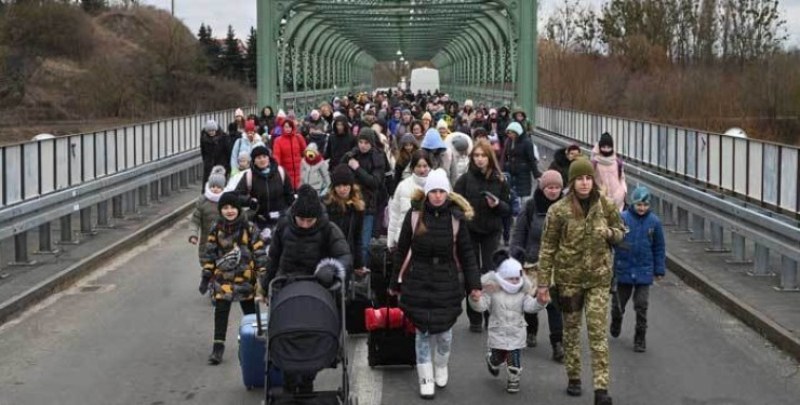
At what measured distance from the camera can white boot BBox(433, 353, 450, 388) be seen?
852 cm

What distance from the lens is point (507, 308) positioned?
858cm

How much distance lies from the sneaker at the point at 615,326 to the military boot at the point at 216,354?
10.6 feet

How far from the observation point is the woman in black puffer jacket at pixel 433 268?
8211 mm

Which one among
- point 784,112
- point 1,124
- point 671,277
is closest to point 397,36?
point 1,124

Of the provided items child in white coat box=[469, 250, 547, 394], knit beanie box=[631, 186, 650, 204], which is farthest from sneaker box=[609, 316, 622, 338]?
child in white coat box=[469, 250, 547, 394]

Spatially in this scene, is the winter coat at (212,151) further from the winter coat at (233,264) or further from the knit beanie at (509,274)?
the knit beanie at (509,274)

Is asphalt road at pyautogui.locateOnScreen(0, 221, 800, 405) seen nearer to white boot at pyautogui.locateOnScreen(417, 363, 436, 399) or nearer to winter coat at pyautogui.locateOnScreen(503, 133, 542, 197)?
white boot at pyautogui.locateOnScreen(417, 363, 436, 399)

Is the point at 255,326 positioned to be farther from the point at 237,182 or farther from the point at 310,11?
the point at 310,11

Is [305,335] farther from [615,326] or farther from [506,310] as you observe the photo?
[615,326]

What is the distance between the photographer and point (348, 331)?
408 inches

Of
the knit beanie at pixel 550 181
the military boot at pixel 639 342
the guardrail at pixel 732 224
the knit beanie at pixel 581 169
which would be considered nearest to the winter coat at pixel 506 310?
the knit beanie at pixel 550 181

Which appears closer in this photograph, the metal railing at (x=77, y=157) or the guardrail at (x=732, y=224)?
the guardrail at (x=732, y=224)

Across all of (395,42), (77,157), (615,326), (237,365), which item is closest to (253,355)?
(237,365)

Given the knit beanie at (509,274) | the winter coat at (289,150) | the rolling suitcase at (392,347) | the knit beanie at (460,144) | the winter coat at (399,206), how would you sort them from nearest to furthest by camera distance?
the knit beanie at (509,274) < the rolling suitcase at (392,347) < the winter coat at (399,206) < the knit beanie at (460,144) < the winter coat at (289,150)
